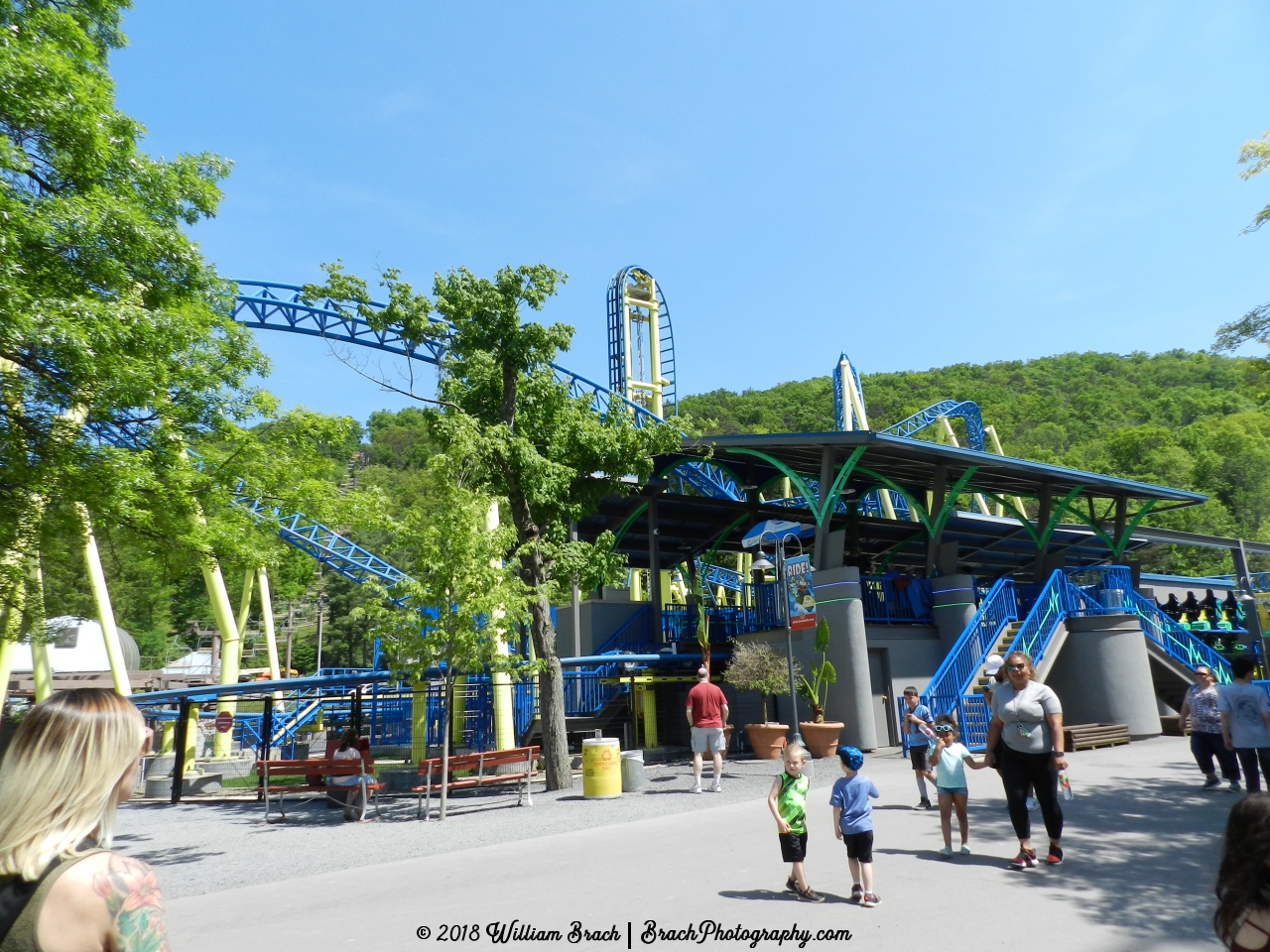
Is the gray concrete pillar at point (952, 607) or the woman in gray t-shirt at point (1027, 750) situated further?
the gray concrete pillar at point (952, 607)

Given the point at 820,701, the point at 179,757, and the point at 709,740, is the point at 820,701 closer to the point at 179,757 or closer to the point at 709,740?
the point at 709,740

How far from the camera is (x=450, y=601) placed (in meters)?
12.7

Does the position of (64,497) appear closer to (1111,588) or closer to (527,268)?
(527,268)

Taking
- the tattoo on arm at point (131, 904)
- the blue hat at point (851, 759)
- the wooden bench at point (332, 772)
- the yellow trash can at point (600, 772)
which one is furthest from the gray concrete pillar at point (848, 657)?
the tattoo on arm at point (131, 904)

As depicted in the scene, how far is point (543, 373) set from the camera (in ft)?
50.2

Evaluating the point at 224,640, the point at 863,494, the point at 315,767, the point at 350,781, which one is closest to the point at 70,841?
the point at 350,781

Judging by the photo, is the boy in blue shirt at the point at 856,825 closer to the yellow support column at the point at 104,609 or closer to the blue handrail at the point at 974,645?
the blue handrail at the point at 974,645

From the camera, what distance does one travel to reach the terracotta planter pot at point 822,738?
1631cm

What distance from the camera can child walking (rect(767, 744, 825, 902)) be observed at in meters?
6.68

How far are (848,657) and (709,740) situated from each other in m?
4.98

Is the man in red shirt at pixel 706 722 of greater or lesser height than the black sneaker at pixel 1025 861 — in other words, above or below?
above

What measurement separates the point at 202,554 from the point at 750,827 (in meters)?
7.56

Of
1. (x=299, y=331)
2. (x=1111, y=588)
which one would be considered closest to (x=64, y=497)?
(x=1111, y=588)

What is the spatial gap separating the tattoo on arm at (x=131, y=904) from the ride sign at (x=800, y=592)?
14.5 metres
